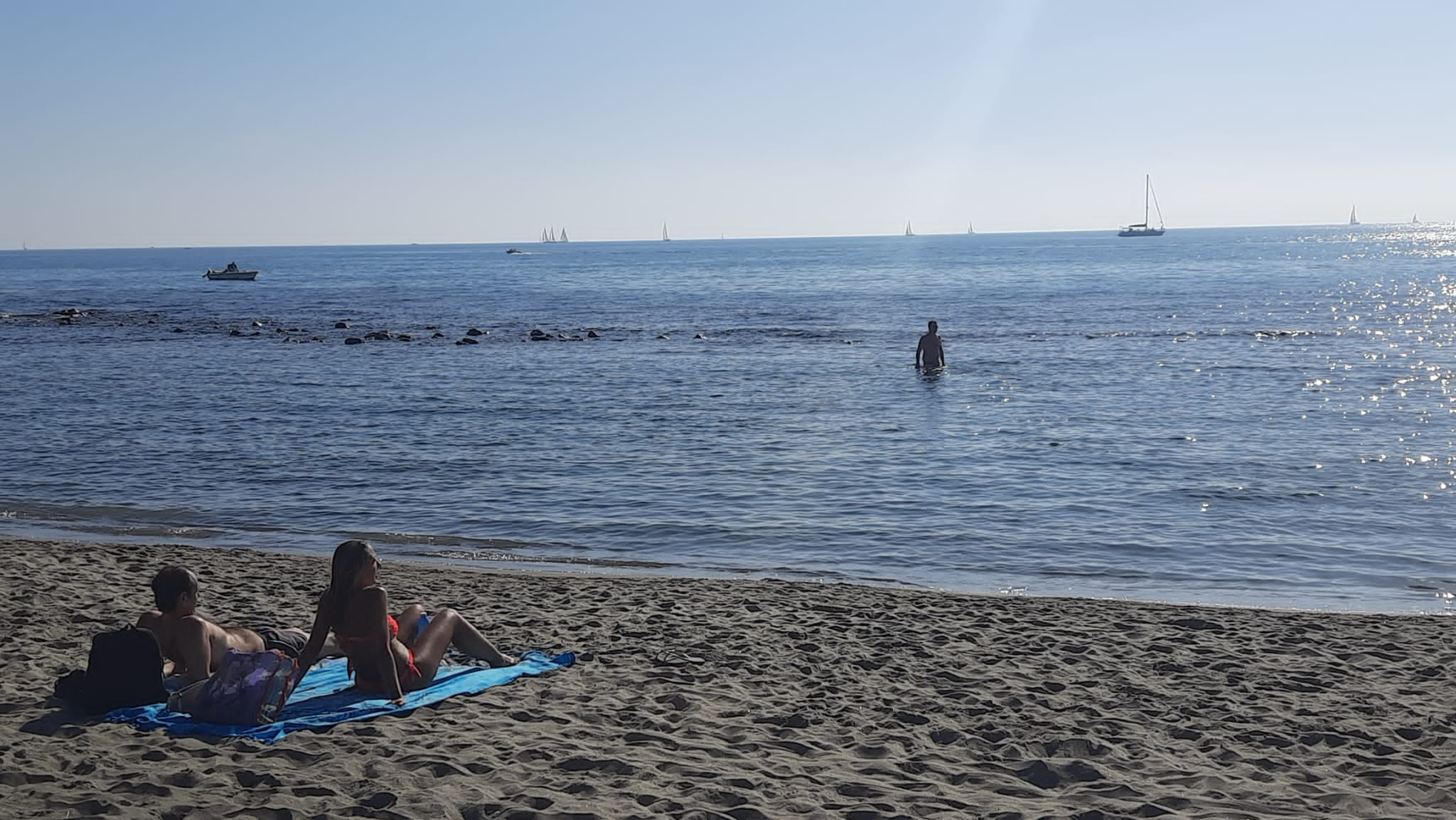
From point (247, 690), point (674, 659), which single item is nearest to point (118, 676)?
point (247, 690)

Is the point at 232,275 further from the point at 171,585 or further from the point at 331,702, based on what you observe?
the point at 331,702

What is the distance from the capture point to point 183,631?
813cm

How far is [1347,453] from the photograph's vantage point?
2089 cm

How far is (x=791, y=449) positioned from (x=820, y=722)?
46.2 ft

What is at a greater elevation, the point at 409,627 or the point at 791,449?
the point at 409,627

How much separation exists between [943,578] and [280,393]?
21562 mm

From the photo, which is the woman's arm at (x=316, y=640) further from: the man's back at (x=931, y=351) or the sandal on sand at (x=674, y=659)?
the man's back at (x=931, y=351)

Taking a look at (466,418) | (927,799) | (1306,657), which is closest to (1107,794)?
(927,799)

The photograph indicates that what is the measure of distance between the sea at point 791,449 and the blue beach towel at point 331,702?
5182mm

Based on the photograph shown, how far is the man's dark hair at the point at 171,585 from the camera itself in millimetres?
7984

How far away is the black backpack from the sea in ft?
20.7

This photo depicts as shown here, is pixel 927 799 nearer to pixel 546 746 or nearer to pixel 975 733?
pixel 975 733

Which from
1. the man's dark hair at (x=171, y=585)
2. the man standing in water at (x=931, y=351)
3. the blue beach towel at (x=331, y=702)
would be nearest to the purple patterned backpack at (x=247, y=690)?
the blue beach towel at (x=331, y=702)

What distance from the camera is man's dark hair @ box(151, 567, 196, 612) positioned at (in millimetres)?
7984
